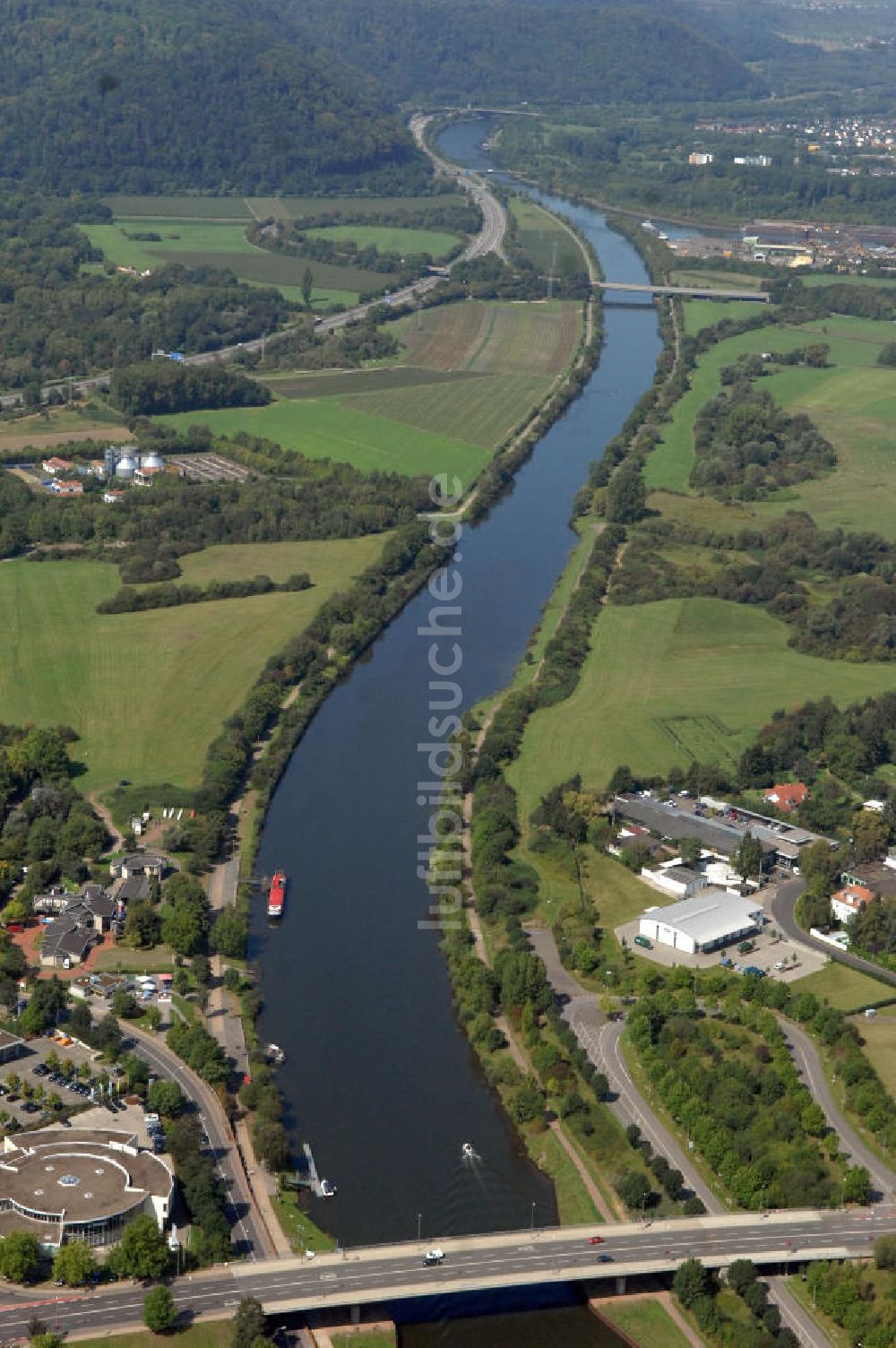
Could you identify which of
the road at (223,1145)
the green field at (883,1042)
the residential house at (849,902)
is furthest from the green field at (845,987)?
the road at (223,1145)

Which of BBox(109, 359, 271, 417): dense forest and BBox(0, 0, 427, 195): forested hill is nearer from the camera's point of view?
BBox(109, 359, 271, 417): dense forest

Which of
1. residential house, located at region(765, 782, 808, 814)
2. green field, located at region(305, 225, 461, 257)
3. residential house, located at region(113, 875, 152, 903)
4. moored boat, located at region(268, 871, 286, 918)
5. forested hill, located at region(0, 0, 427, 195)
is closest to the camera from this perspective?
residential house, located at region(113, 875, 152, 903)

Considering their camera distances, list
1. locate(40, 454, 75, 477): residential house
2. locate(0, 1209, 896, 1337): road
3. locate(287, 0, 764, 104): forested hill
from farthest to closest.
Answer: locate(287, 0, 764, 104): forested hill < locate(40, 454, 75, 477): residential house < locate(0, 1209, 896, 1337): road

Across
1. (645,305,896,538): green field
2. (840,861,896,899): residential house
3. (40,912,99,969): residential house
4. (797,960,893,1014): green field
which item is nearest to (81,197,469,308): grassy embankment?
(645,305,896,538): green field

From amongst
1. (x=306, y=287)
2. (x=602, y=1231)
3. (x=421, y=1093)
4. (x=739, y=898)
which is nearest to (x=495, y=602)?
(x=739, y=898)

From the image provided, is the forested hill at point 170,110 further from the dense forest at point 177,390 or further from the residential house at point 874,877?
the residential house at point 874,877

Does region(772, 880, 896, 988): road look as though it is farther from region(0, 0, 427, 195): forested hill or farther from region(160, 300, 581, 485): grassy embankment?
region(0, 0, 427, 195): forested hill

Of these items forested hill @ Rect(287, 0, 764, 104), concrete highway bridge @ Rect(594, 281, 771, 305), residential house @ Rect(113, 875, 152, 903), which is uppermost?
forested hill @ Rect(287, 0, 764, 104)

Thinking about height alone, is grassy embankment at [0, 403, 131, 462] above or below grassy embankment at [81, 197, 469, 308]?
below
